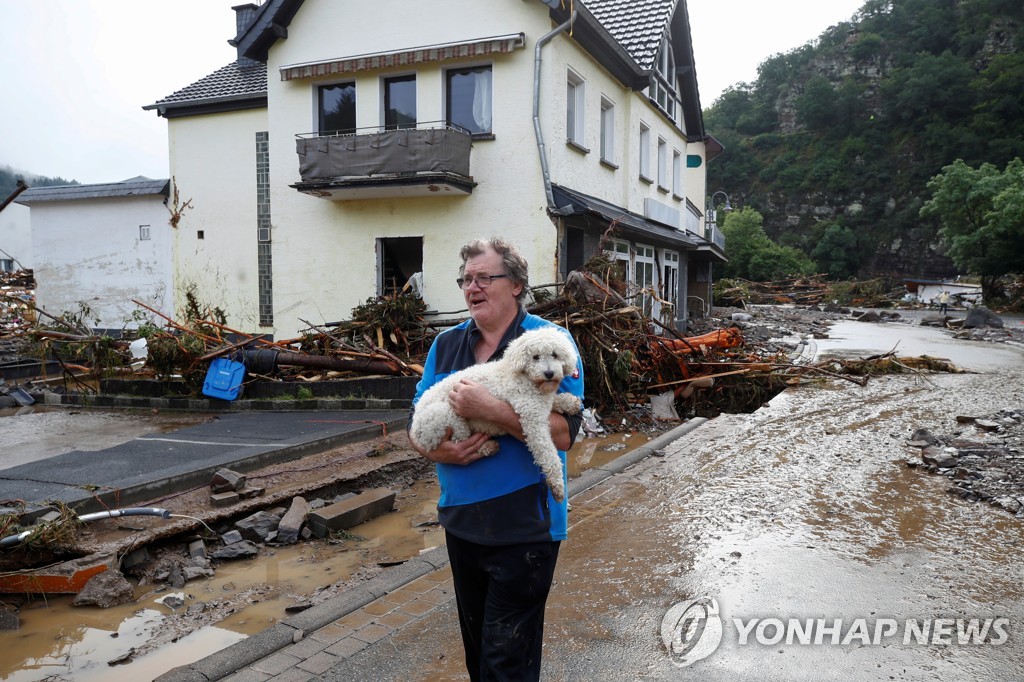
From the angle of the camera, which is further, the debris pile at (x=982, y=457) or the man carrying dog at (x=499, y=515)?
the debris pile at (x=982, y=457)

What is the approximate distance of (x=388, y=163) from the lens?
13.7 m

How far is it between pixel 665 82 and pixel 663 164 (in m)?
2.39

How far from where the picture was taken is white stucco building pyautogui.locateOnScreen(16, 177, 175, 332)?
59.8 feet

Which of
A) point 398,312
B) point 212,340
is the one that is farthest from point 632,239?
point 212,340

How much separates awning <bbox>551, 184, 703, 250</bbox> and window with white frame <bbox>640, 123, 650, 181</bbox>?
4.82 feet

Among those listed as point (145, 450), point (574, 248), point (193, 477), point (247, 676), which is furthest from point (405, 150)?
point (247, 676)

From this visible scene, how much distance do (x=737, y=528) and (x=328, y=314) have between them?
12.0 meters

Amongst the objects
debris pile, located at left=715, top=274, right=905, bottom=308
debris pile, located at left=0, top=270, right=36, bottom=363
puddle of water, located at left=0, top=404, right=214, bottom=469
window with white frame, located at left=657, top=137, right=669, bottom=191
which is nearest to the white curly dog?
puddle of water, located at left=0, top=404, right=214, bottom=469

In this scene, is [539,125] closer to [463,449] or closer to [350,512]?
[350,512]

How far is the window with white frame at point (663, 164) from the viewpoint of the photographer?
2078 cm

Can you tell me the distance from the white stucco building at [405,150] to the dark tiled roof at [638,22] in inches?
2.5

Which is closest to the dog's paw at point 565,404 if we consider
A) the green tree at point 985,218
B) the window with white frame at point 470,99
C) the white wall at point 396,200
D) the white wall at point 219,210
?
the white wall at point 396,200

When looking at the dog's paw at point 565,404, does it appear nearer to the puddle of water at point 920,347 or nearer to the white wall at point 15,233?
the puddle of water at point 920,347

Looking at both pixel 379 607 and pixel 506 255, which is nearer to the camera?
pixel 506 255
